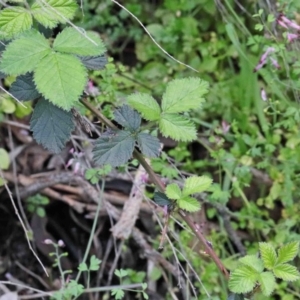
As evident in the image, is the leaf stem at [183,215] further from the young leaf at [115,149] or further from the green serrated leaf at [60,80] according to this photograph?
the green serrated leaf at [60,80]

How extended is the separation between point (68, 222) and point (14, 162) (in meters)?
0.30

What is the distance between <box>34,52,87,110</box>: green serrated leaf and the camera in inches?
42.9

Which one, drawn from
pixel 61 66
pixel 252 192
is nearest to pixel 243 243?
pixel 252 192

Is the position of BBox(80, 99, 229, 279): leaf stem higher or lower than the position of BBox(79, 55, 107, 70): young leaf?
lower

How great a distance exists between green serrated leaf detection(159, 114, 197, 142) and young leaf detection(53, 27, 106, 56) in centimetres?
19

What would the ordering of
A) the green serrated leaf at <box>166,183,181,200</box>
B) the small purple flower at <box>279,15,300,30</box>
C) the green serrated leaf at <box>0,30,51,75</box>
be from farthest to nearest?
1. the small purple flower at <box>279,15,300,30</box>
2. the green serrated leaf at <box>166,183,181,200</box>
3. the green serrated leaf at <box>0,30,51,75</box>

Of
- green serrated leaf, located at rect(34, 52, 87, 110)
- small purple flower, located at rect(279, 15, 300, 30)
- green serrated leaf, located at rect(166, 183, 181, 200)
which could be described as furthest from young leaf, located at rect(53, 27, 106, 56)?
small purple flower, located at rect(279, 15, 300, 30)

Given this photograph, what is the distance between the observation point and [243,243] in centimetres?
200

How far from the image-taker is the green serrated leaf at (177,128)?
1149mm

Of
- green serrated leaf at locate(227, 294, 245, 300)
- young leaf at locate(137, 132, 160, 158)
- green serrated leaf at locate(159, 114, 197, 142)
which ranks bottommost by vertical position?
green serrated leaf at locate(227, 294, 245, 300)

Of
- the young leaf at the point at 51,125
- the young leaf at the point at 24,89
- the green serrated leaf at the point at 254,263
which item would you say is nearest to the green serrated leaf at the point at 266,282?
the green serrated leaf at the point at 254,263

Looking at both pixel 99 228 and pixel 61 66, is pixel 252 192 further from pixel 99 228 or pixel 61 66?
pixel 61 66

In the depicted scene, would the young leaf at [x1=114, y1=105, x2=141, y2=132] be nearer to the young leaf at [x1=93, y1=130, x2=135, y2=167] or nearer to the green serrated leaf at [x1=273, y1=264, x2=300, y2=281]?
the young leaf at [x1=93, y1=130, x2=135, y2=167]

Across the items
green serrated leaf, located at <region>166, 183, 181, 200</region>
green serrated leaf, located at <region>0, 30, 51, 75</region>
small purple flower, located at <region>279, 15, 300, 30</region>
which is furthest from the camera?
small purple flower, located at <region>279, 15, 300, 30</region>
